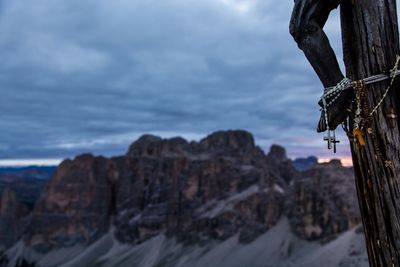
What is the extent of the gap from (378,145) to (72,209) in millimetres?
173343

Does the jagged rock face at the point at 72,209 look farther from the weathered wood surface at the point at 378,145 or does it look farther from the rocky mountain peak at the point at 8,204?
the weathered wood surface at the point at 378,145

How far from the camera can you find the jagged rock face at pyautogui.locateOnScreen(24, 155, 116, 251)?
557ft

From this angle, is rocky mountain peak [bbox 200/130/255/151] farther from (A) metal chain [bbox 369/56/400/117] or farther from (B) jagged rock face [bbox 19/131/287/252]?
(A) metal chain [bbox 369/56/400/117]

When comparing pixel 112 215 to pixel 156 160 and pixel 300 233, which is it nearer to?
pixel 156 160

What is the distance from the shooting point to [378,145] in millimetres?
4504

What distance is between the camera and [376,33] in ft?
14.9

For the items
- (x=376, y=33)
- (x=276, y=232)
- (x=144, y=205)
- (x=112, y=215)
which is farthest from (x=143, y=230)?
(x=376, y=33)

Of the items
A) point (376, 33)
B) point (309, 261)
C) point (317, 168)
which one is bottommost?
point (309, 261)

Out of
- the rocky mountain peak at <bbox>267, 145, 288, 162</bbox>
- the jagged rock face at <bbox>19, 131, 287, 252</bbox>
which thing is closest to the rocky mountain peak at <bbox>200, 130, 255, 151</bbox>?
the jagged rock face at <bbox>19, 131, 287, 252</bbox>

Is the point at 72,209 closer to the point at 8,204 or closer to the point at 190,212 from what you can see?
the point at 8,204

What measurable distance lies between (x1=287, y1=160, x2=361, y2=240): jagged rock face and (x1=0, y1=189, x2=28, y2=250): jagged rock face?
100892 millimetres

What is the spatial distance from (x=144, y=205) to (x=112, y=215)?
1735 cm

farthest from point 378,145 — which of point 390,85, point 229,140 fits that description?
point 229,140

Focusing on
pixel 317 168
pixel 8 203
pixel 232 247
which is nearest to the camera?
pixel 317 168
